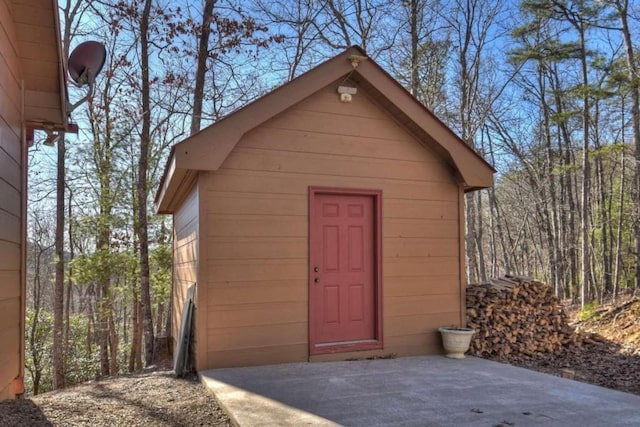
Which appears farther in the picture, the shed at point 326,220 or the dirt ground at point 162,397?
the shed at point 326,220

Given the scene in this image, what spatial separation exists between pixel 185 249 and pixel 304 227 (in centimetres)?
191

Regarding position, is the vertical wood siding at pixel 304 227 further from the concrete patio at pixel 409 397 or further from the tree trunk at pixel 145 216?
the tree trunk at pixel 145 216

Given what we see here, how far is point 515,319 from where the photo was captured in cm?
622

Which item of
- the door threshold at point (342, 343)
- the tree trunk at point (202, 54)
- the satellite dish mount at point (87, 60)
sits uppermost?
the tree trunk at point (202, 54)

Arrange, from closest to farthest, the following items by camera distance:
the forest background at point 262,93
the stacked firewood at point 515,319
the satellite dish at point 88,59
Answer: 1. the satellite dish at point 88,59
2. the stacked firewood at point 515,319
3. the forest background at point 262,93

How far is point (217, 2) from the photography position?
34.9 feet

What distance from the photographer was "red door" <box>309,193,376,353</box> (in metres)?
5.12

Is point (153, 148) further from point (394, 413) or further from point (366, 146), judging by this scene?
point (394, 413)

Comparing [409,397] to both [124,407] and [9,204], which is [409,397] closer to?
[124,407]

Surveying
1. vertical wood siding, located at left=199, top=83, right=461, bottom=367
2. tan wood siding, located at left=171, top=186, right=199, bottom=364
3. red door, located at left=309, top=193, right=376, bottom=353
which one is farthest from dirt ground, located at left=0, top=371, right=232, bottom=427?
red door, located at left=309, top=193, right=376, bottom=353

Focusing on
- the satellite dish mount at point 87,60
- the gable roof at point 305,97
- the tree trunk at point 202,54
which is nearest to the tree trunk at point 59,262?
the tree trunk at point 202,54

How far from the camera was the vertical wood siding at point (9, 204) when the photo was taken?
3666 mm

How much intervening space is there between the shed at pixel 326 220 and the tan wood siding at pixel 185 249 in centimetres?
8

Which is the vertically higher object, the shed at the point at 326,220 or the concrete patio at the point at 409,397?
the shed at the point at 326,220
